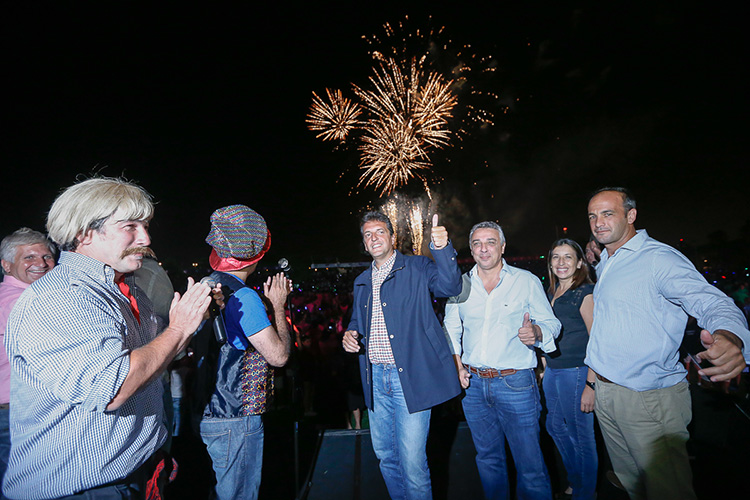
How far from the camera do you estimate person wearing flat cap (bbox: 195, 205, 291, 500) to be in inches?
84.7

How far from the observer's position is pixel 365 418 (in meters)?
5.37

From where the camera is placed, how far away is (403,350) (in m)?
2.69

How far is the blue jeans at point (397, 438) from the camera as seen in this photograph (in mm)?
2574

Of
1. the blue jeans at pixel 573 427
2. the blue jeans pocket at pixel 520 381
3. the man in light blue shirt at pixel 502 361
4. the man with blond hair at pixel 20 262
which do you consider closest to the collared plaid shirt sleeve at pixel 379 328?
the man in light blue shirt at pixel 502 361

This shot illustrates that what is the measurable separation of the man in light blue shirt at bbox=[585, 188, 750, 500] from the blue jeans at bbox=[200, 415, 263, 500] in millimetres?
2495

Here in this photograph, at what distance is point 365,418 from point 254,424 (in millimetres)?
3484

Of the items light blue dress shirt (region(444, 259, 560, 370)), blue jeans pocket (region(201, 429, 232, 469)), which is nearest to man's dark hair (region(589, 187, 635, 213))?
light blue dress shirt (region(444, 259, 560, 370))

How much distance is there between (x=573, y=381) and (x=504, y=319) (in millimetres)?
995

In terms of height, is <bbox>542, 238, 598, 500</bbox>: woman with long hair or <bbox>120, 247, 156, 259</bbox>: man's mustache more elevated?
<bbox>120, 247, 156, 259</bbox>: man's mustache

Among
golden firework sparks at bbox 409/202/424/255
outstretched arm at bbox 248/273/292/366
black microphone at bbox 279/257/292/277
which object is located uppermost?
golden firework sparks at bbox 409/202/424/255

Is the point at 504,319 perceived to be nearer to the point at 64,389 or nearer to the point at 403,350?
the point at 403,350

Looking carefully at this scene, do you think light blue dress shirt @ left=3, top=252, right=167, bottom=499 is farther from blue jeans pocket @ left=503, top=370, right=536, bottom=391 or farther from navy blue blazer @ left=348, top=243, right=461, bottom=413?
blue jeans pocket @ left=503, top=370, right=536, bottom=391

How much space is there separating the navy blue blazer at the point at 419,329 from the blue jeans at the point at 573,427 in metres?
1.30

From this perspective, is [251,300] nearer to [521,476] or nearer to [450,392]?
[450,392]
